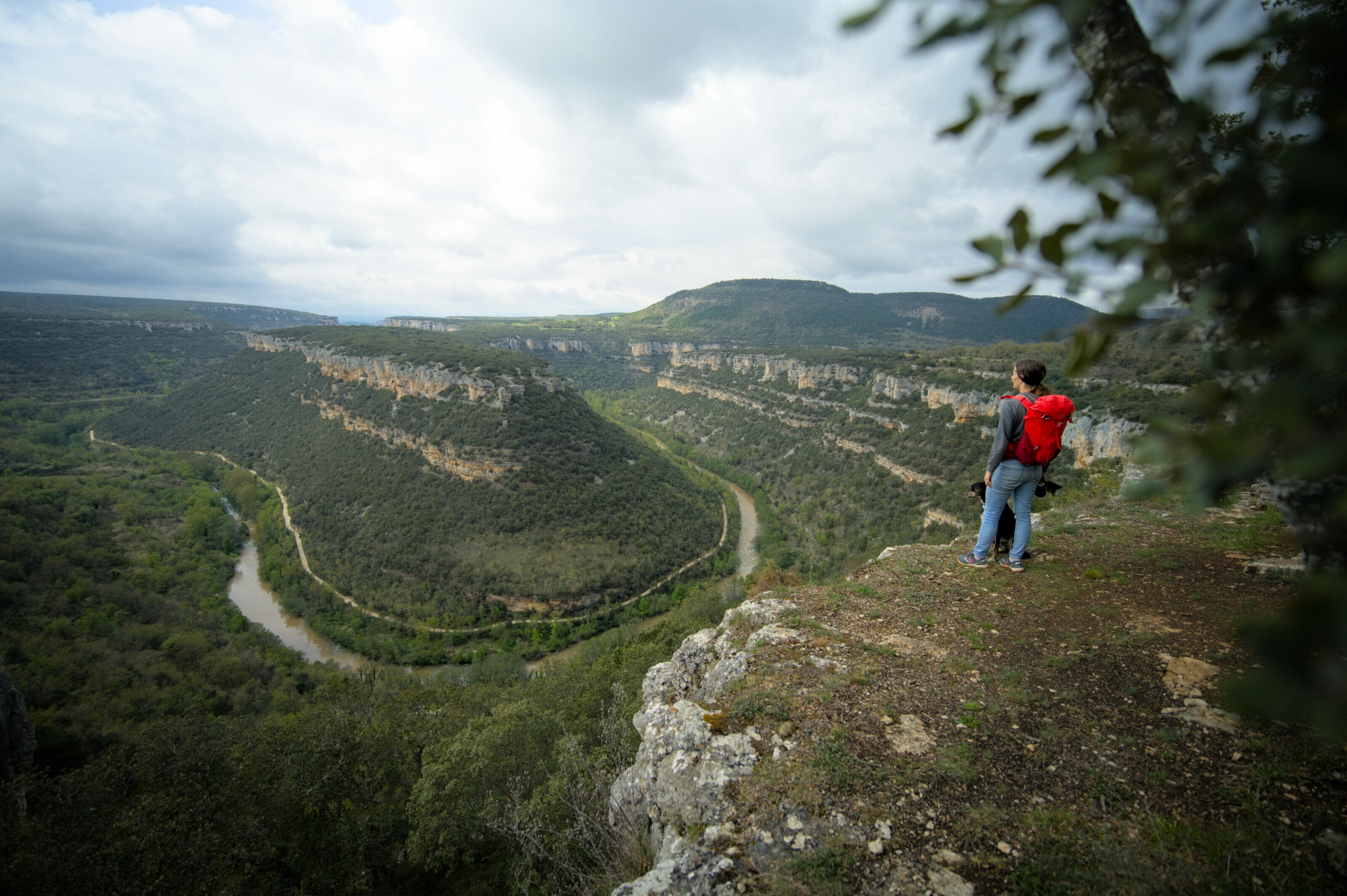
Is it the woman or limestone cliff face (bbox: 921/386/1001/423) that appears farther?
limestone cliff face (bbox: 921/386/1001/423)

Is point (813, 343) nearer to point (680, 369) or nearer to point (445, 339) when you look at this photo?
point (680, 369)

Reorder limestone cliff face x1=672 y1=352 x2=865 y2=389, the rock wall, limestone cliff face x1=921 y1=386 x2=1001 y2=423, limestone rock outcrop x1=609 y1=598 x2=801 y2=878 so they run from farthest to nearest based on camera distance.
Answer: limestone cliff face x1=672 y1=352 x2=865 y2=389, limestone cliff face x1=921 y1=386 x2=1001 y2=423, limestone rock outcrop x1=609 y1=598 x2=801 y2=878, the rock wall

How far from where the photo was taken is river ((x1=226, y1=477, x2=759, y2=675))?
97.9ft

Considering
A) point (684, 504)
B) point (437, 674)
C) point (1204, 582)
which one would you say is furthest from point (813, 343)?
point (1204, 582)

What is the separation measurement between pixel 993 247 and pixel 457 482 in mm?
42637

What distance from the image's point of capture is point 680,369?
302ft

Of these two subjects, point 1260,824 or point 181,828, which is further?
point 181,828

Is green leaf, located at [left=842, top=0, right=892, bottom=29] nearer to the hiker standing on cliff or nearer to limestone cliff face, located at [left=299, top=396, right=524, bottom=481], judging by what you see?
the hiker standing on cliff

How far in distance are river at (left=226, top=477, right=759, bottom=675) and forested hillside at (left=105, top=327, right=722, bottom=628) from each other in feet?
9.35

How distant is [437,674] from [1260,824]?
3027cm

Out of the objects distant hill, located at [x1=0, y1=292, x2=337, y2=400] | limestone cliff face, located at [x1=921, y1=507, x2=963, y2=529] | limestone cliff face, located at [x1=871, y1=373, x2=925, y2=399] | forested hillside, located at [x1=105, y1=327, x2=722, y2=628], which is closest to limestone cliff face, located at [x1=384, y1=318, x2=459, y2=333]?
distant hill, located at [x1=0, y1=292, x2=337, y2=400]

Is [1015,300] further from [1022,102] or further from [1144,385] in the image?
[1144,385]

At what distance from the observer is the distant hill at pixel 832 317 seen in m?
116

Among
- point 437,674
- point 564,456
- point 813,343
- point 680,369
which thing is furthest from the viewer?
point 813,343
